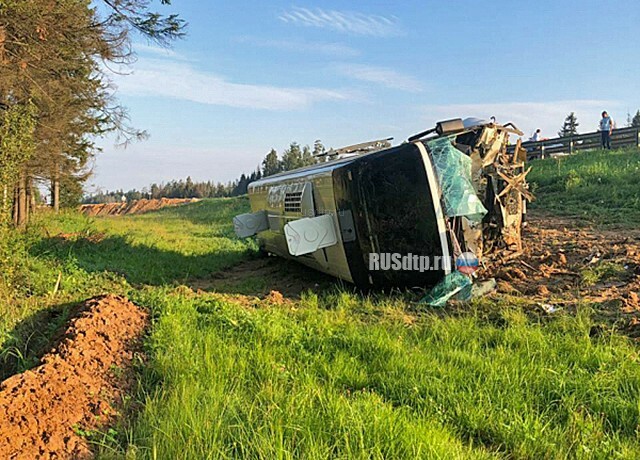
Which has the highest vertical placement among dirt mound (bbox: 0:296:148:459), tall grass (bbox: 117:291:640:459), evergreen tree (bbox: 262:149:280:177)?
evergreen tree (bbox: 262:149:280:177)

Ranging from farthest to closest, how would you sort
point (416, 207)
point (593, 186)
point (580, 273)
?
point (593, 186)
point (580, 273)
point (416, 207)

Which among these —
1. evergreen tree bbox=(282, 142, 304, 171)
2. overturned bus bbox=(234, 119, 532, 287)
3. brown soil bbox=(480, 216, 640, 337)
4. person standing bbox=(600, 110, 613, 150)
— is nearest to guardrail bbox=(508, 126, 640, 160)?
person standing bbox=(600, 110, 613, 150)

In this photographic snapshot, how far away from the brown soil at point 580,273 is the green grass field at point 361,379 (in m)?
0.52

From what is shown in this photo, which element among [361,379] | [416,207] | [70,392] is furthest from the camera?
[416,207]

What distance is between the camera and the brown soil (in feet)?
16.4

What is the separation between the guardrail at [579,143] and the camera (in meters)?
19.6

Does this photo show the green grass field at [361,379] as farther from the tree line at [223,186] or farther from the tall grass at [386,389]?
the tree line at [223,186]

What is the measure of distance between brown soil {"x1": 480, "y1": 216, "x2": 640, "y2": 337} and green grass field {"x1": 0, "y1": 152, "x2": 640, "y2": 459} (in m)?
0.52

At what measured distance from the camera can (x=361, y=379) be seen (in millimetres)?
3369

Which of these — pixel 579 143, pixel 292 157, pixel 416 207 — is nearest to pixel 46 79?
pixel 416 207

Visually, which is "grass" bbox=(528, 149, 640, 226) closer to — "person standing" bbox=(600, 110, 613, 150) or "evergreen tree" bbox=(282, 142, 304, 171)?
"person standing" bbox=(600, 110, 613, 150)

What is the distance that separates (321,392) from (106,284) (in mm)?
5884

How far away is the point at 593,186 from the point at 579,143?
331 inches

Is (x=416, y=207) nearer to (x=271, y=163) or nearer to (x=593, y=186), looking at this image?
(x=593, y=186)
